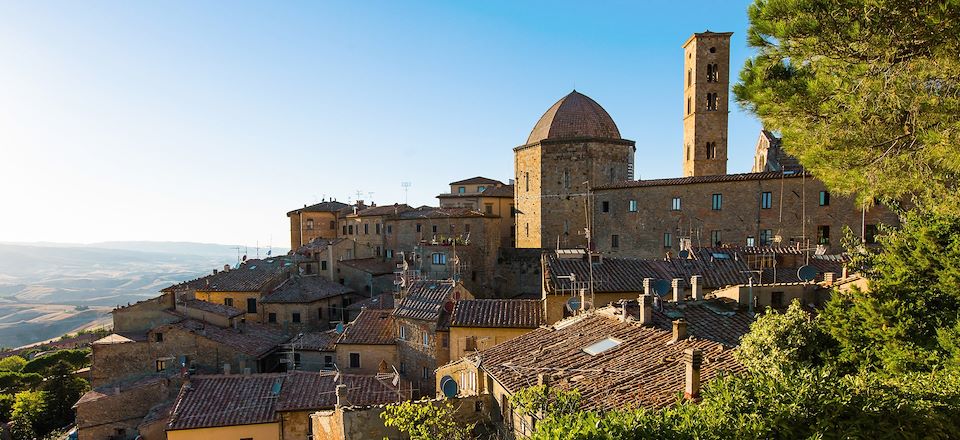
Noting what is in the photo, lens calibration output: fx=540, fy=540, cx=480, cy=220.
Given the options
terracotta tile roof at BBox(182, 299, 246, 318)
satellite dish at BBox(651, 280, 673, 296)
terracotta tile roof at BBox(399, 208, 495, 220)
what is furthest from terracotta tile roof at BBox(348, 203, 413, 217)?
satellite dish at BBox(651, 280, 673, 296)

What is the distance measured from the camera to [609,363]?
11.7 m

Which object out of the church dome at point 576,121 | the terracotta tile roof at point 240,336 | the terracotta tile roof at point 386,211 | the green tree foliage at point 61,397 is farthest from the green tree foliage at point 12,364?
the church dome at point 576,121

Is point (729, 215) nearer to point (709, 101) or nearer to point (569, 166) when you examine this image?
point (569, 166)

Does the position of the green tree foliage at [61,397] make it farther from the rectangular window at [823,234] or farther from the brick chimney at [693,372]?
the rectangular window at [823,234]

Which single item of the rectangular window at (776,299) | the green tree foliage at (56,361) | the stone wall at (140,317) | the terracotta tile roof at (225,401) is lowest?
the green tree foliage at (56,361)

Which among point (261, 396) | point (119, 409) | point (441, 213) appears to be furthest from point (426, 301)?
point (441, 213)

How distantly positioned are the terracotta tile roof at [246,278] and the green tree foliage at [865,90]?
114 feet

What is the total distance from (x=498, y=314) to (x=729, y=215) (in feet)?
54.3

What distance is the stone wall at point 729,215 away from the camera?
2866 centimetres

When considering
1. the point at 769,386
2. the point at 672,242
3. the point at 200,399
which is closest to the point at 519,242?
the point at 672,242

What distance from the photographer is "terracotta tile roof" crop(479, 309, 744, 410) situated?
32.6 ft

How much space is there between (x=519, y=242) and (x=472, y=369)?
29.1 meters

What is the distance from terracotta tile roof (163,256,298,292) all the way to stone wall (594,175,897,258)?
78.2 ft

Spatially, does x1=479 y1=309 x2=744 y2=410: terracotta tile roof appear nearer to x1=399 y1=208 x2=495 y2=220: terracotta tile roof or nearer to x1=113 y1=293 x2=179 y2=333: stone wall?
x1=113 y1=293 x2=179 y2=333: stone wall
